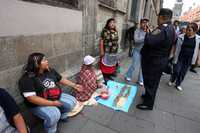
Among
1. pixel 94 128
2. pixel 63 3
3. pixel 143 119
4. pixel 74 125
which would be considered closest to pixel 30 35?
pixel 63 3

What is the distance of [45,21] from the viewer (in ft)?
7.16

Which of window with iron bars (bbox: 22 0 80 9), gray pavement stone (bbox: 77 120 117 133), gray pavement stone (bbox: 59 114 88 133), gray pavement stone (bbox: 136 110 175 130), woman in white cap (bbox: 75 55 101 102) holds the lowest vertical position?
gray pavement stone (bbox: 136 110 175 130)

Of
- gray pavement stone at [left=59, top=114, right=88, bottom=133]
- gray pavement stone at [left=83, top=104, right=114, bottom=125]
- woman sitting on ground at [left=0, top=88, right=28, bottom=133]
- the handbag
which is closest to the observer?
woman sitting on ground at [left=0, top=88, right=28, bottom=133]

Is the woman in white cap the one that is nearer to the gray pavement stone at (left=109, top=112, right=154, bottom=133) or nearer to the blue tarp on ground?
the blue tarp on ground

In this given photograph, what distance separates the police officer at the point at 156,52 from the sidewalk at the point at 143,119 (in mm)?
282

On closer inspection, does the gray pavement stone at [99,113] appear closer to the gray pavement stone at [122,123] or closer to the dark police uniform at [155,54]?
the gray pavement stone at [122,123]

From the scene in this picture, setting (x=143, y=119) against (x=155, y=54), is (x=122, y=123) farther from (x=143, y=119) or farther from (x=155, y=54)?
(x=155, y=54)

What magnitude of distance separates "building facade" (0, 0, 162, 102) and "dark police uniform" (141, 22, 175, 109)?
1489mm

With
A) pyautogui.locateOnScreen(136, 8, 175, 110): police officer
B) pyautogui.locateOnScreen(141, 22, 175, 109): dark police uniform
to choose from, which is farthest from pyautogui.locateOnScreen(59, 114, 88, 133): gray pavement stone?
pyautogui.locateOnScreen(141, 22, 175, 109): dark police uniform

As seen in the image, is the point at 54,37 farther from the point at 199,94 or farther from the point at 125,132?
the point at 199,94

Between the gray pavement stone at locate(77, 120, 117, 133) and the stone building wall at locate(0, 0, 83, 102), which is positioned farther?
the gray pavement stone at locate(77, 120, 117, 133)

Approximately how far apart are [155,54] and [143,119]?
1.12 metres

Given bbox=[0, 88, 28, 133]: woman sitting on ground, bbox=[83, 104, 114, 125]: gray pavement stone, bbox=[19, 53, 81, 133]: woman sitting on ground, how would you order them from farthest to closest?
Result: bbox=[83, 104, 114, 125]: gray pavement stone < bbox=[19, 53, 81, 133]: woman sitting on ground < bbox=[0, 88, 28, 133]: woman sitting on ground

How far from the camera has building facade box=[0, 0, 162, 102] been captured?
170cm
